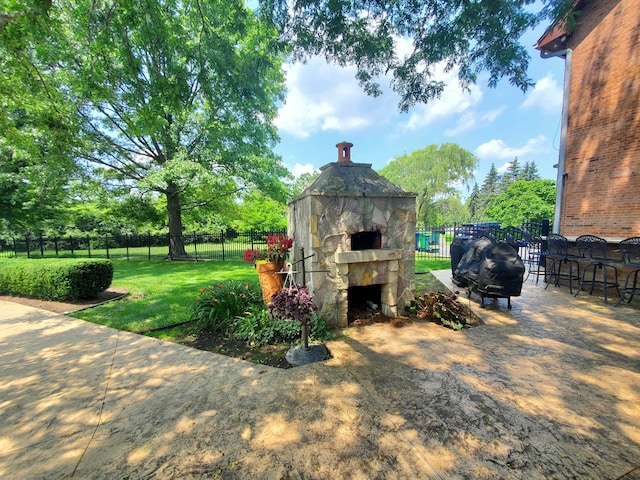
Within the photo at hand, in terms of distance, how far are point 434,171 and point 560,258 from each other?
18.5 metres

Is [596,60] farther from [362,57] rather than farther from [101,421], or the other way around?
[101,421]

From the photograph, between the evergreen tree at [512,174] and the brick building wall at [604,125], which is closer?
the brick building wall at [604,125]

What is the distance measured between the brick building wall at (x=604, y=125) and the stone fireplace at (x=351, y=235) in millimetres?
5125

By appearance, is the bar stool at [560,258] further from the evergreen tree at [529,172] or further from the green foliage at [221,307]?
the evergreen tree at [529,172]

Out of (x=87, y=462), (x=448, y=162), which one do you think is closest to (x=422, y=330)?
(x=87, y=462)

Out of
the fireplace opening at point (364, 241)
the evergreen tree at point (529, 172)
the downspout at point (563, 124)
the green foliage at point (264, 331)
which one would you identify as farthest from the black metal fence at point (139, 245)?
the evergreen tree at point (529, 172)

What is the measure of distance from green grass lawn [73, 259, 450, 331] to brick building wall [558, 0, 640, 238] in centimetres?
399

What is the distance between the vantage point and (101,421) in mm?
2246

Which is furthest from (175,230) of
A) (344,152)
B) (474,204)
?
(474,204)

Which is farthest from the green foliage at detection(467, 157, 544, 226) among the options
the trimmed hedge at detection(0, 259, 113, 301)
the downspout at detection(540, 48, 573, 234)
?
the trimmed hedge at detection(0, 259, 113, 301)

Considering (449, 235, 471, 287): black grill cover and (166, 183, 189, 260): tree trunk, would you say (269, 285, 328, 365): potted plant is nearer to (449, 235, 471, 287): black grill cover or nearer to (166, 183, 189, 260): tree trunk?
(449, 235, 471, 287): black grill cover

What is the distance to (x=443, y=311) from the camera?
430 centimetres

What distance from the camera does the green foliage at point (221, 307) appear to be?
4223 millimetres

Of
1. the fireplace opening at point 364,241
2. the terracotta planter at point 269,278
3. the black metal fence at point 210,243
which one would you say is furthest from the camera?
the black metal fence at point 210,243
